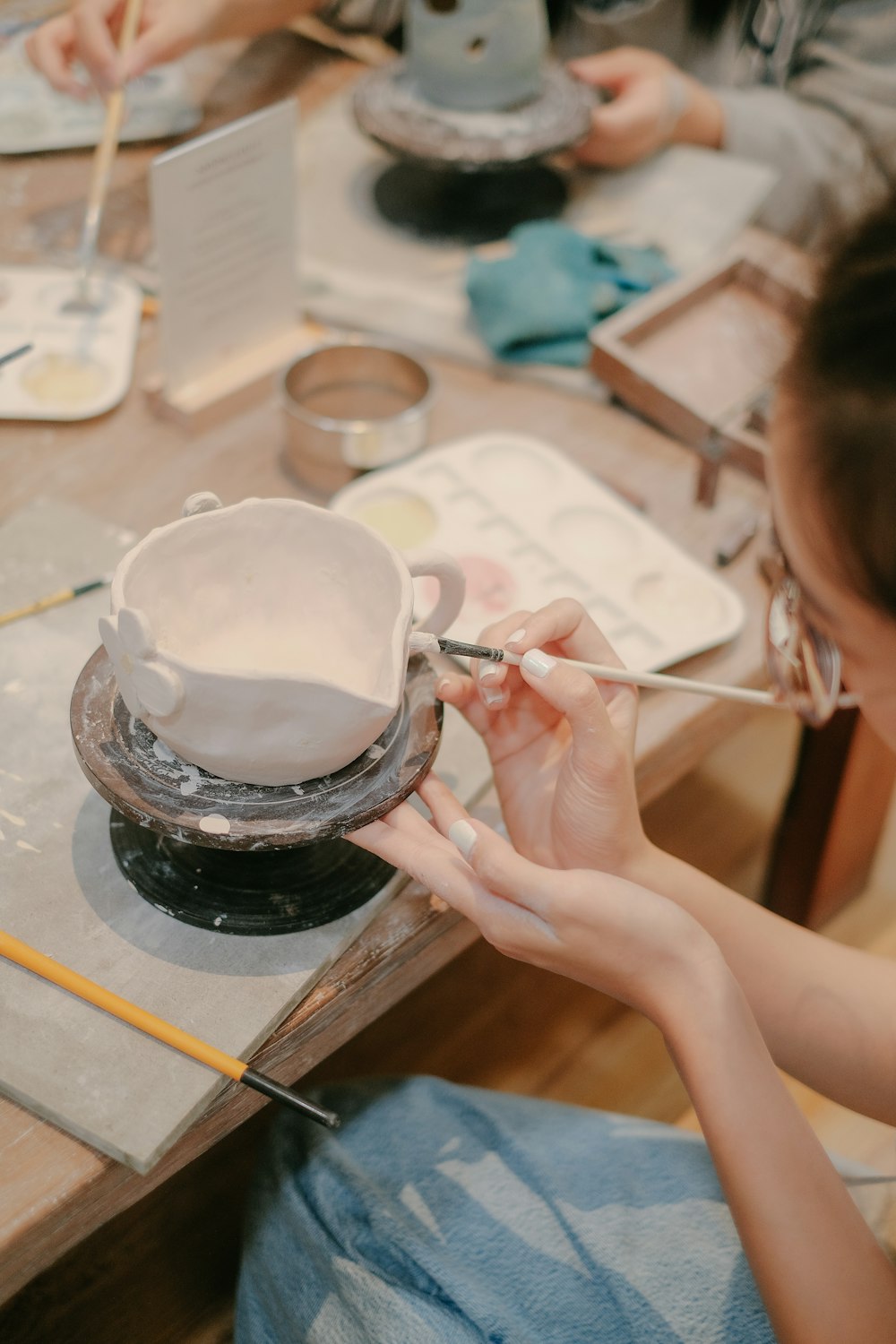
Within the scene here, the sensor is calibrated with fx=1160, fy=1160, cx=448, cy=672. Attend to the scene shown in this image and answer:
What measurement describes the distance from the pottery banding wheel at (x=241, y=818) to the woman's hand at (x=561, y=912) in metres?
0.04

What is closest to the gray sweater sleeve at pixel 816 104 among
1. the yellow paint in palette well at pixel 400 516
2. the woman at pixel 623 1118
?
the yellow paint in palette well at pixel 400 516

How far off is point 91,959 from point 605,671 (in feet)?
1.48

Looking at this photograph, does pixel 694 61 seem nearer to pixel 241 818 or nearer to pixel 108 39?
pixel 108 39

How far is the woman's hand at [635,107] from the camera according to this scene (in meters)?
1.80

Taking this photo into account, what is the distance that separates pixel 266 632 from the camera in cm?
96

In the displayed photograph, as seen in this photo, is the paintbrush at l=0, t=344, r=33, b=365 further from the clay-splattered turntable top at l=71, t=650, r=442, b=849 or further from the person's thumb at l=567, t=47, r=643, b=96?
the person's thumb at l=567, t=47, r=643, b=96

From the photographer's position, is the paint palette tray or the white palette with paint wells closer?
the white palette with paint wells

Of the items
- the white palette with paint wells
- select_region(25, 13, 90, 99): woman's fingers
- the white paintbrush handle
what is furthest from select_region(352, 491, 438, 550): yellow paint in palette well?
select_region(25, 13, 90, 99): woman's fingers

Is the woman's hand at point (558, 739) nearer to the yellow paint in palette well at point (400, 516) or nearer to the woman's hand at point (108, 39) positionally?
the yellow paint in palette well at point (400, 516)

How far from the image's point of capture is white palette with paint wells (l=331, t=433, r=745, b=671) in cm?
118

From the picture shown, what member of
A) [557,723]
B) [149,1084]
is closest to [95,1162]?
[149,1084]

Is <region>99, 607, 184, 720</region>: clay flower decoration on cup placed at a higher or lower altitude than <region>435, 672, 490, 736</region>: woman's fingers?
higher

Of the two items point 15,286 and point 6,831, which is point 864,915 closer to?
point 6,831

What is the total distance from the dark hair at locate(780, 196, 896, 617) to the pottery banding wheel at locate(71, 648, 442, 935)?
1.10 ft
